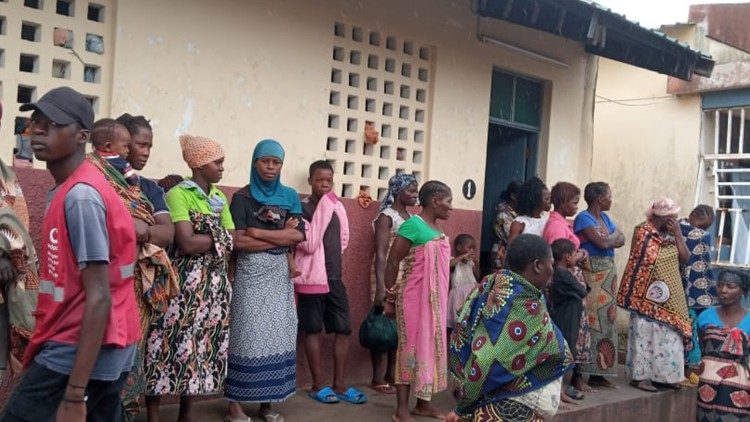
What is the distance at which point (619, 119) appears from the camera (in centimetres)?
1270

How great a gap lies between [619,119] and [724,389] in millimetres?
7683

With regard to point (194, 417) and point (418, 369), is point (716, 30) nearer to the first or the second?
point (418, 369)

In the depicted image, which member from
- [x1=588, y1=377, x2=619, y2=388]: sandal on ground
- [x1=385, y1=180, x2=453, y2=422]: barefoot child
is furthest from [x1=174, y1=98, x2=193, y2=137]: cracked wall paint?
[x1=588, y1=377, x2=619, y2=388]: sandal on ground

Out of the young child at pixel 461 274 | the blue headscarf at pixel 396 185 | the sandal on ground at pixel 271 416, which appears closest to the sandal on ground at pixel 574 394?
the young child at pixel 461 274

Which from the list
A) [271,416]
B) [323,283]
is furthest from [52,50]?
[271,416]

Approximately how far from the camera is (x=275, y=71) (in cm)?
595

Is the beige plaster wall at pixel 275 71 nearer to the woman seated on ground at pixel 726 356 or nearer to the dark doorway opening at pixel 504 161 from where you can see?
the dark doorway opening at pixel 504 161

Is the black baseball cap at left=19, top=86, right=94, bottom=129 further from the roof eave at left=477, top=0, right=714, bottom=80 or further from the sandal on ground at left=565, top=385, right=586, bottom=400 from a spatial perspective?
the sandal on ground at left=565, top=385, right=586, bottom=400

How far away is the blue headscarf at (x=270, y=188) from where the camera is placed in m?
5.05

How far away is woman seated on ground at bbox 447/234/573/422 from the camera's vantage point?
12.1 ft

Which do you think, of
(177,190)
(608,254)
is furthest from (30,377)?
(608,254)

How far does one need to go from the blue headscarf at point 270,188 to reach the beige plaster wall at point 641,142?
7.91 m

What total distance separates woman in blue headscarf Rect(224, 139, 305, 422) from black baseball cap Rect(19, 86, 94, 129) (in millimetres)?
2070

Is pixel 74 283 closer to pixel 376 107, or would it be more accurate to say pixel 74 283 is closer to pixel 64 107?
pixel 64 107
